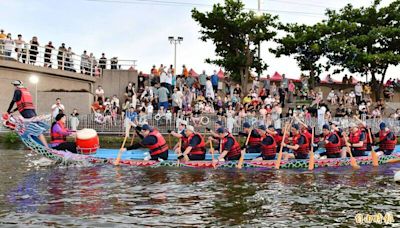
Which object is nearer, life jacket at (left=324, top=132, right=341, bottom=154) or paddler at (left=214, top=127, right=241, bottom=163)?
paddler at (left=214, top=127, right=241, bottom=163)

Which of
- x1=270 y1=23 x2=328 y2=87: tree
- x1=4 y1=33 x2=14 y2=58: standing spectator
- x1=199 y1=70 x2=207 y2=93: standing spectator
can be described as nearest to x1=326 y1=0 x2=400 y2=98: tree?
x1=270 y1=23 x2=328 y2=87: tree

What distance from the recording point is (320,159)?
17484mm

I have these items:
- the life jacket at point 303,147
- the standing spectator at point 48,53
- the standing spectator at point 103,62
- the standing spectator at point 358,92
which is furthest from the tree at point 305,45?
the life jacket at point 303,147

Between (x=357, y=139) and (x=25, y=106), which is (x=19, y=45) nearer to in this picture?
(x=25, y=106)

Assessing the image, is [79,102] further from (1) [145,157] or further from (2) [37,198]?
(2) [37,198]

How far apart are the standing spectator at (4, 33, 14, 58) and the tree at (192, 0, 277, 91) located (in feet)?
45.1

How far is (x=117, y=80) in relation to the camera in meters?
32.9

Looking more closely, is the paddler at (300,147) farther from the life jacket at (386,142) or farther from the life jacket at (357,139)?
the life jacket at (386,142)

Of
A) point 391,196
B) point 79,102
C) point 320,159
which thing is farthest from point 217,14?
point 391,196

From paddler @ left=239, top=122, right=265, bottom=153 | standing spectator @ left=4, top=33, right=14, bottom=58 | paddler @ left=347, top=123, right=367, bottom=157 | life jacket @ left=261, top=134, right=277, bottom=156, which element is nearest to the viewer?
life jacket @ left=261, top=134, right=277, bottom=156

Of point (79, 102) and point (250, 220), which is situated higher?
point (79, 102)

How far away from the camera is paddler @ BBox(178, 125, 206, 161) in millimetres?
16734

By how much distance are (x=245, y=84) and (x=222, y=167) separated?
20.6m

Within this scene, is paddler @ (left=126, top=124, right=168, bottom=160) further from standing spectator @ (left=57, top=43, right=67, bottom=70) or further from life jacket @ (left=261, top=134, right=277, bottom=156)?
standing spectator @ (left=57, top=43, right=67, bottom=70)
